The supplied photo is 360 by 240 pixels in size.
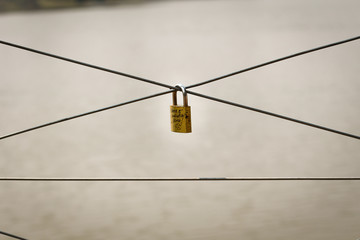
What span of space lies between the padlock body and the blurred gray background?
1541mm

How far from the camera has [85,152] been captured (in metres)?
4.23

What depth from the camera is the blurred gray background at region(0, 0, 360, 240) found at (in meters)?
2.89

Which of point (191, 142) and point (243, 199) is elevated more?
point (191, 142)

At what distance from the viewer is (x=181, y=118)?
4.32 feet

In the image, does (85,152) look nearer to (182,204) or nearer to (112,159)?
(112,159)

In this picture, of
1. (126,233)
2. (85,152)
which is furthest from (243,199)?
(85,152)

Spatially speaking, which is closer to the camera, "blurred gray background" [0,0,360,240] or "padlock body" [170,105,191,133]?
"padlock body" [170,105,191,133]

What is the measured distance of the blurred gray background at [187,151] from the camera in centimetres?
289

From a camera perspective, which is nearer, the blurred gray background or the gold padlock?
the gold padlock

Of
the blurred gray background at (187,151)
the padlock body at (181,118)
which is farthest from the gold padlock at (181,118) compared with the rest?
the blurred gray background at (187,151)

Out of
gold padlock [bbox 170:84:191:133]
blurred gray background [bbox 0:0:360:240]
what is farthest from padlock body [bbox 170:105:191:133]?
blurred gray background [bbox 0:0:360:240]

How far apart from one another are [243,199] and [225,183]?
23 cm

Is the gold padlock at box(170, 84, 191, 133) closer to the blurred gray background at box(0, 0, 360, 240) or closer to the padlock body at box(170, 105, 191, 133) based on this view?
the padlock body at box(170, 105, 191, 133)

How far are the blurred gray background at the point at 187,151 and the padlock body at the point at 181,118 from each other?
1541 mm
